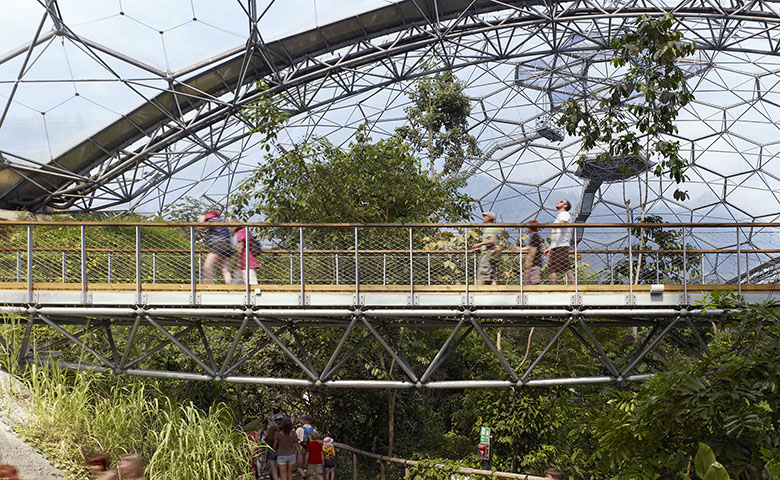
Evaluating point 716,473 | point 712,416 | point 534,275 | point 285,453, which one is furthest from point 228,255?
point 716,473

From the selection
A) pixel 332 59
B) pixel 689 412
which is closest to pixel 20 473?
pixel 689 412

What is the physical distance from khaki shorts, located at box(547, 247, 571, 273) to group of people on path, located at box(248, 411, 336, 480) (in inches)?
226

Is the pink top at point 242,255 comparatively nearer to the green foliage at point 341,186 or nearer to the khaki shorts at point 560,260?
the green foliage at point 341,186

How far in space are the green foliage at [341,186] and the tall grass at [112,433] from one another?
713 centimetres

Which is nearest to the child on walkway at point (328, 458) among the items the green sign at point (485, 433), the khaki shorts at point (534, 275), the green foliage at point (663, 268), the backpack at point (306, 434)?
the backpack at point (306, 434)

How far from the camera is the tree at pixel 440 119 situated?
84.4 feet

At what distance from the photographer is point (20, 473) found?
30.3 feet

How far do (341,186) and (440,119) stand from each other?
11194mm

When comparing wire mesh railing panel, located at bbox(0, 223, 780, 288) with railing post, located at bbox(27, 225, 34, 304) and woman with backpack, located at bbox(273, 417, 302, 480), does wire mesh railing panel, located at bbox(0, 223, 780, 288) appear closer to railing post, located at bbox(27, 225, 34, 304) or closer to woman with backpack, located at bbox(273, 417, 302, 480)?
railing post, located at bbox(27, 225, 34, 304)

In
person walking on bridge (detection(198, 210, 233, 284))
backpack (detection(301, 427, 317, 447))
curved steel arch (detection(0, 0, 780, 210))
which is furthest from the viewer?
curved steel arch (detection(0, 0, 780, 210))

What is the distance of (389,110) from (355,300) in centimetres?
3047

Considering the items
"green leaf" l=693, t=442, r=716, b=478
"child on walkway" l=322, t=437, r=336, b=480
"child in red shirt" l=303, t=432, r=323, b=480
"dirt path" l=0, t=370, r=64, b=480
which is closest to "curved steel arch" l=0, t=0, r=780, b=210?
"child on walkway" l=322, t=437, r=336, b=480

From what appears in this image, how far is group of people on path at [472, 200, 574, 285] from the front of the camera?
11.6m

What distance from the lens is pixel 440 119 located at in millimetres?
27672
